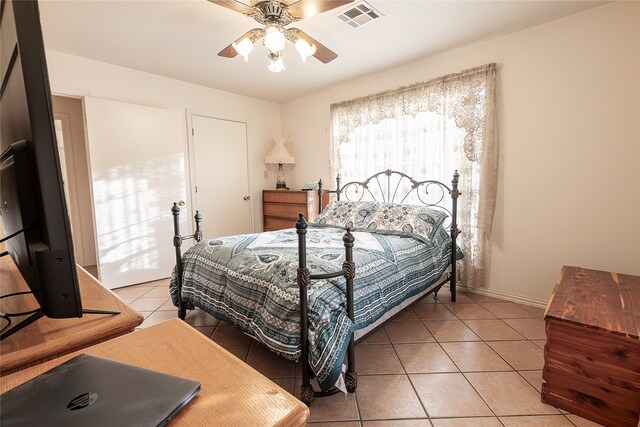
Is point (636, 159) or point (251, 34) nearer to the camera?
point (251, 34)

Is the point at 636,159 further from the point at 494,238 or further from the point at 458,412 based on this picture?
the point at 458,412

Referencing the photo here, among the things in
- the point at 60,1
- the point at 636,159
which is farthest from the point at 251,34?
the point at 636,159

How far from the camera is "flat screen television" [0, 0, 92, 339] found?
→ 493 mm

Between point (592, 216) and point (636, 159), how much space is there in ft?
1.55

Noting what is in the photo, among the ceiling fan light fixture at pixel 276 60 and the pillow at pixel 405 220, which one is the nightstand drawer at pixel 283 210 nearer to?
the pillow at pixel 405 220

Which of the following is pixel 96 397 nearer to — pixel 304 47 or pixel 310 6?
pixel 310 6

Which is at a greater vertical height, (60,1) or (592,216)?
(60,1)

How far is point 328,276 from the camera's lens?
1.52 meters

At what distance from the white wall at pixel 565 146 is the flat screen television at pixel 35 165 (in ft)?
10.1

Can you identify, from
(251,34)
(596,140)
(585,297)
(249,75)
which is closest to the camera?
(585,297)

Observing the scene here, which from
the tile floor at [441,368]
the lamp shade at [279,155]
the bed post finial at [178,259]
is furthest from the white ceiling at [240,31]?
the tile floor at [441,368]

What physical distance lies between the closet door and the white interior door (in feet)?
0.85

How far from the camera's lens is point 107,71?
3094mm

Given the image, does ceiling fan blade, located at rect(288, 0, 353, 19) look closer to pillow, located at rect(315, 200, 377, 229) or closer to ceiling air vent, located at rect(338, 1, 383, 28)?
ceiling air vent, located at rect(338, 1, 383, 28)
